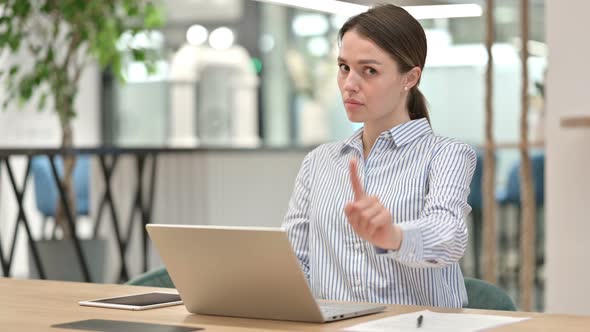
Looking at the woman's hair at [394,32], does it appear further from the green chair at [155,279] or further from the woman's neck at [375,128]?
the green chair at [155,279]

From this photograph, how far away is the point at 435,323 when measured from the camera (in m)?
1.70

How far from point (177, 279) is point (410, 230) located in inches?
15.7

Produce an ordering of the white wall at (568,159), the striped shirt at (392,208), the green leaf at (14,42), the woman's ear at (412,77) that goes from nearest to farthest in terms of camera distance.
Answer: the striped shirt at (392,208)
the woman's ear at (412,77)
the white wall at (568,159)
the green leaf at (14,42)

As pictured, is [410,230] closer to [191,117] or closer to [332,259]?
[332,259]

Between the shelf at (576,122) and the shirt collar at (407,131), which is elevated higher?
the shirt collar at (407,131)

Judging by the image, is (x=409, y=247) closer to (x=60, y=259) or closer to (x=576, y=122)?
(x=576, y=122)

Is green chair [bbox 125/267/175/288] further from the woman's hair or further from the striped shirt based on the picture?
the woman's hair

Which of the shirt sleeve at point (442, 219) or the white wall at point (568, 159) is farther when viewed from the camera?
the white wall at point (568, 159)

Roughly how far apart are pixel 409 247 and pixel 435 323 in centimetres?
21

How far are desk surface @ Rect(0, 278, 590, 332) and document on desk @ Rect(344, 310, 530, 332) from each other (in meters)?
0.03

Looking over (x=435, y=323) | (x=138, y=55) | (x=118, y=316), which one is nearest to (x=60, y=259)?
(x=138, y=55)

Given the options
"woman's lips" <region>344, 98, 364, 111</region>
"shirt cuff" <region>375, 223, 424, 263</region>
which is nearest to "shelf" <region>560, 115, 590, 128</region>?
"woman's lips" <region>344, 98, 364, 111</region>

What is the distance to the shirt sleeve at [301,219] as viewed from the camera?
7.97 ft

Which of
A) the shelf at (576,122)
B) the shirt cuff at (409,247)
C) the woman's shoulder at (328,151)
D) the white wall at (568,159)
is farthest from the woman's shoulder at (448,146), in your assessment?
the white wall at (568,159)
